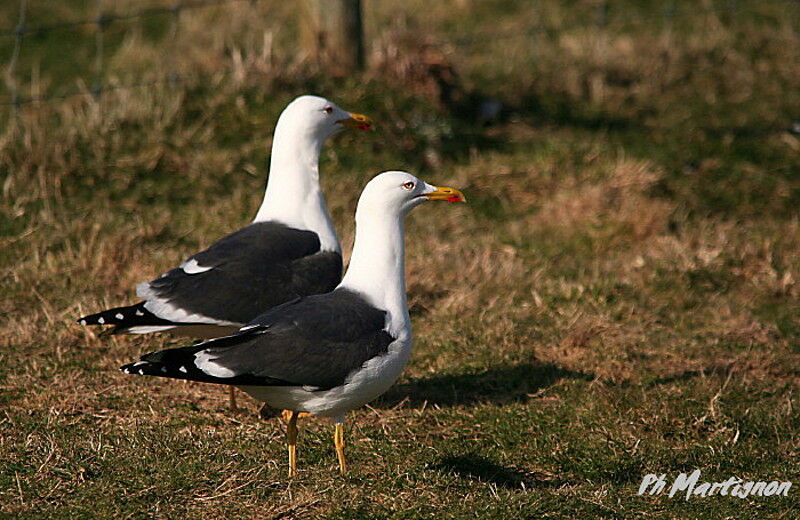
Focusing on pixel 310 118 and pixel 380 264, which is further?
pixel 310 118

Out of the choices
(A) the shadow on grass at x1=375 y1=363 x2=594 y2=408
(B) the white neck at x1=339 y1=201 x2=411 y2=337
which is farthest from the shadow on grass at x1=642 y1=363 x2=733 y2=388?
(B) the white neck at x1=339 y1=201 x2=411 y2=337

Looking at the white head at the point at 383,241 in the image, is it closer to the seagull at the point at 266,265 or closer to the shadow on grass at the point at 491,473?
the seagull at the point at 266,265

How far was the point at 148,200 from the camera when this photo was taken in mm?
7195

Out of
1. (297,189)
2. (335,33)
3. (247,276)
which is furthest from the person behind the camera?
(335,33)

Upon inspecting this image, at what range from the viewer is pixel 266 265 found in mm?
5102

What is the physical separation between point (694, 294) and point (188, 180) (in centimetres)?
328

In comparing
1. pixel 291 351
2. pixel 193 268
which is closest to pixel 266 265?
pixel 193 268

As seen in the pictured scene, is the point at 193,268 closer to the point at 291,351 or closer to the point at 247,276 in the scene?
the point at 247,276

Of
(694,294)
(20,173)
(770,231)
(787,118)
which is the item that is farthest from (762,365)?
(20,173)

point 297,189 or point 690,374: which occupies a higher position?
point 297,189

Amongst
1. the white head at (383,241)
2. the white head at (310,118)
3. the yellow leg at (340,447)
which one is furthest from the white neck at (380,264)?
the white head at (310,118)

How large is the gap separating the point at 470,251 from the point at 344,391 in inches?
107

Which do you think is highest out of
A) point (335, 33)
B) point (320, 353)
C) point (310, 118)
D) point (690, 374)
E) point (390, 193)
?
point (335, 33)

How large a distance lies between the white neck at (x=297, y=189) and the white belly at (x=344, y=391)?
3.87 ft
